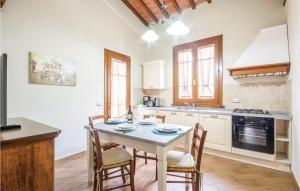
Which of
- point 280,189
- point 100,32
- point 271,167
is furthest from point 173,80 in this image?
point 280,189

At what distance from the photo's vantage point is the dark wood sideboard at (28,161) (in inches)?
32.5

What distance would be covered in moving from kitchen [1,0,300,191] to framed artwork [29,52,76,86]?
0.11 ft

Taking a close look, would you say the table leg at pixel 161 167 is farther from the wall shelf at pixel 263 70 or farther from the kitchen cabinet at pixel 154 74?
the kitchen cabinet at pixel 154 74

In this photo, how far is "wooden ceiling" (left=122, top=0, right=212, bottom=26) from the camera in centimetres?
392

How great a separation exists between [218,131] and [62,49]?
3.27 m

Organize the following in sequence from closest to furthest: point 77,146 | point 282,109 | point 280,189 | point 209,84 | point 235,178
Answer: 1. point 280,189
2. point 235,178
3. point 282,109
4. point 77,146
5. point 209,84

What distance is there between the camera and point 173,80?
14.4ft

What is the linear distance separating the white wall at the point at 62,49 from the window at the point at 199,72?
5.42 ft

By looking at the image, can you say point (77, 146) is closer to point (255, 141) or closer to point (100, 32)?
point (100, 32)

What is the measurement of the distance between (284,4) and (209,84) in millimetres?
1960

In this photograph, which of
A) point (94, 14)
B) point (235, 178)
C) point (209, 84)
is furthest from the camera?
point (209, 84)

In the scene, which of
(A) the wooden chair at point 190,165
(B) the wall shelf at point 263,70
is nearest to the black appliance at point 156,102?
(B) the wall shelf at point 263,70

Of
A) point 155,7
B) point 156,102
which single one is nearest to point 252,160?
point 156,102

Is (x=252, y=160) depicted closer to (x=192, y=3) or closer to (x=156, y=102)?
(x=156, y=102)
